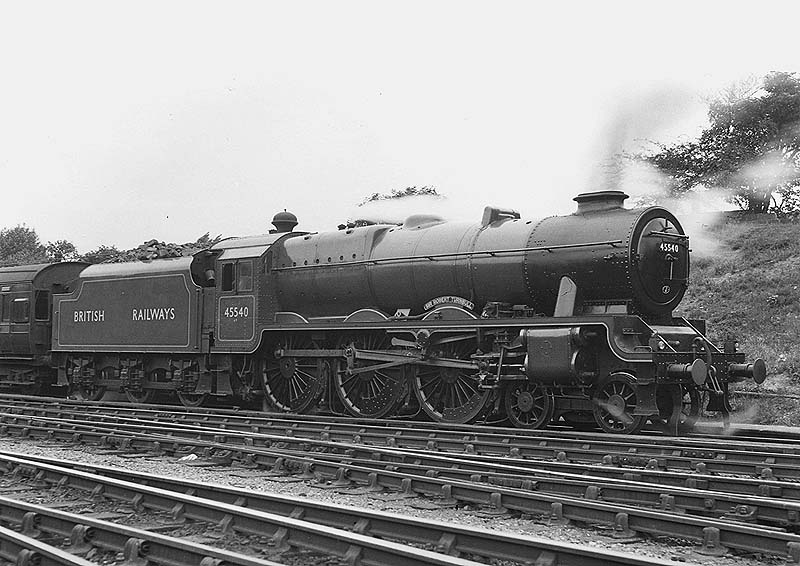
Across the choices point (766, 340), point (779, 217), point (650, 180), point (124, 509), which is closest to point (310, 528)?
point (124, 509)

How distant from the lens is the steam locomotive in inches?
417

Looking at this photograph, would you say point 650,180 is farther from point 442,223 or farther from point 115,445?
point 115,445

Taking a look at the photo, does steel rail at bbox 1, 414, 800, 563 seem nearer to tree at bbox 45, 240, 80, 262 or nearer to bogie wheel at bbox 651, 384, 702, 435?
bogie wheel at bbox 651, 384, 702, 435

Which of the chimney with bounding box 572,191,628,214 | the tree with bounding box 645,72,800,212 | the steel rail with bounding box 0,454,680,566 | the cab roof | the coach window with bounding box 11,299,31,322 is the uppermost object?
the tree with bounding box 645,72,800,212

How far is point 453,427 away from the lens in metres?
11.0

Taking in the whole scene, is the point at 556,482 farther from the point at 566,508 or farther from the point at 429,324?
the point at 429,324

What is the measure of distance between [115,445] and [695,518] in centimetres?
740

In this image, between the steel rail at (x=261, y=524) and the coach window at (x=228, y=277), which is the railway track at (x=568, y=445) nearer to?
the coach window at (x=228, y=277)

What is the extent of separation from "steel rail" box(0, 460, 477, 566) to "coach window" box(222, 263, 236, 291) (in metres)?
7.28

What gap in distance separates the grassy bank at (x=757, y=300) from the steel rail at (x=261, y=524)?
10280mm

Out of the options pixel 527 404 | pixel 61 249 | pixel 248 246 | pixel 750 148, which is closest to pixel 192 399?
pixel 248 246

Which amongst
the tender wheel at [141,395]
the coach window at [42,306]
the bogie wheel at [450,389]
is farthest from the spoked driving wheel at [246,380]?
the coach window at [42,306]

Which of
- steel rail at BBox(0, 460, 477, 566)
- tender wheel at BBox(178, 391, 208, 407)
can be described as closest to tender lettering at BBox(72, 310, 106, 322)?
tender wheel at BBox(178, 391, 208, 407)

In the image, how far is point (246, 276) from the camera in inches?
Result: 577
